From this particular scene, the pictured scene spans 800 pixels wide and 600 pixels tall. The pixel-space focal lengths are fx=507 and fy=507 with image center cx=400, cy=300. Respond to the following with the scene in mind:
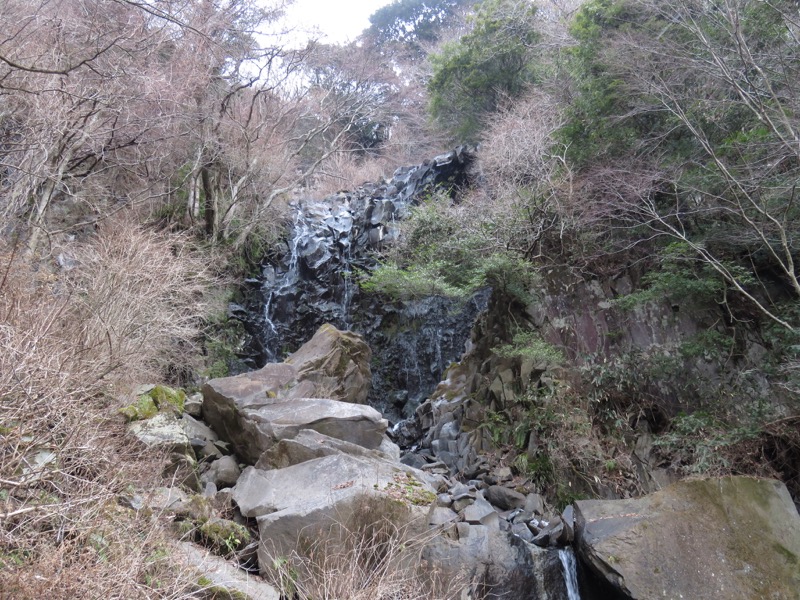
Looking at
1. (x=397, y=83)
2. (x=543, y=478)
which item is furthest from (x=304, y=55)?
(x=543, y=478)

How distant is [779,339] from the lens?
6910 mm

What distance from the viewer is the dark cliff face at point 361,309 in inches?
506

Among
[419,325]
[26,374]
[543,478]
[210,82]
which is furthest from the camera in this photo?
[419,325]

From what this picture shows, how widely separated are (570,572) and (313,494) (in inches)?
125

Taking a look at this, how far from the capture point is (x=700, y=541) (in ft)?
16.5

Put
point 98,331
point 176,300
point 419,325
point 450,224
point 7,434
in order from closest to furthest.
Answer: point 7,434
point 98,331
point 176,300
point 450,224
point 419,325

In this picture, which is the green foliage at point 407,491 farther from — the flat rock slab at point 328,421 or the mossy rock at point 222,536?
the mossy rock at point 222,536

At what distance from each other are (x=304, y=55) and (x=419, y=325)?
7860 mm

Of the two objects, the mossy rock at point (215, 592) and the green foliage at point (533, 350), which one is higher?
the mossy rock at point (215, 592)

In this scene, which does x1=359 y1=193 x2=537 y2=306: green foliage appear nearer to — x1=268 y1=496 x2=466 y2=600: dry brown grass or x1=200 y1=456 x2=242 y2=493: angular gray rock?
x1=200 y1=456 x2=242 y2=493: angular gray rock

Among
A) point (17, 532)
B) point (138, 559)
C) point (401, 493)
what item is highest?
point (17, 532)

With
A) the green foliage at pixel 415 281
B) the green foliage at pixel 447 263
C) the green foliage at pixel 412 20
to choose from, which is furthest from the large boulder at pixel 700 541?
the green foliage at pixel 412 20

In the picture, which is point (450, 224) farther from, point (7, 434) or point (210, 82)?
point (7, 434)

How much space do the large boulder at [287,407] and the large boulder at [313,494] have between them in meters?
0.72
